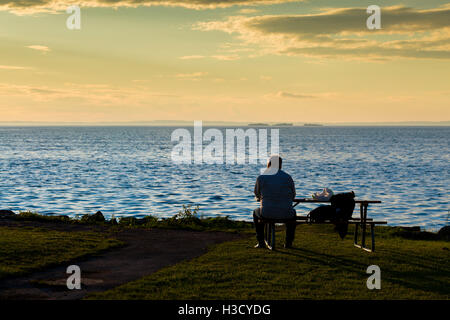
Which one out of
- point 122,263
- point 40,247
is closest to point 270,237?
point 122,263

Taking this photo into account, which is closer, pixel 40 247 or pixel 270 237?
pixel 40 247

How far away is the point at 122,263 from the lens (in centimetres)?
1117

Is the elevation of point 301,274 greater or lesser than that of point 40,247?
lesser

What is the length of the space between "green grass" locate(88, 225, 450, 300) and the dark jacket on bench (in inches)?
37.2

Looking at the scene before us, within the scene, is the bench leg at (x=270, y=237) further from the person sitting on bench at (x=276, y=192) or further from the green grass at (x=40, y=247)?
the green grass at (x=40, y=247)

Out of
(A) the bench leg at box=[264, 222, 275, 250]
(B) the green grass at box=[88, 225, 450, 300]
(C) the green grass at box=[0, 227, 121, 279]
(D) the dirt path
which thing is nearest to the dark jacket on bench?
(A) the bench leg at box=[264, 222, 275, 250]

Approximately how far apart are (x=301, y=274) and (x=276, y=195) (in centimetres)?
247

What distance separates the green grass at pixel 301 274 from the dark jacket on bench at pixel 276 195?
94 cm

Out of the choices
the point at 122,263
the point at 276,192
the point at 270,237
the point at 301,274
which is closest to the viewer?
the point at 301,274

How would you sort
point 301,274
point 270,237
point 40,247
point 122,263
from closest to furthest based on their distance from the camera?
point 301,274
point 122,263
point 40,247
point 270,237

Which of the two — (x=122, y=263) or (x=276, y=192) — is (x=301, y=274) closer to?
(x=276, y=192)

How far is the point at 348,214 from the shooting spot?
12508 mm

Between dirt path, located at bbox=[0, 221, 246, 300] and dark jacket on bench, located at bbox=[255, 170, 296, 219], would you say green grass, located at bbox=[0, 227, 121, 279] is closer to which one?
dirt path, located at bbox=[0, 221, 246, 300]

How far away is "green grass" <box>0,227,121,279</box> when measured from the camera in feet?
35.2
